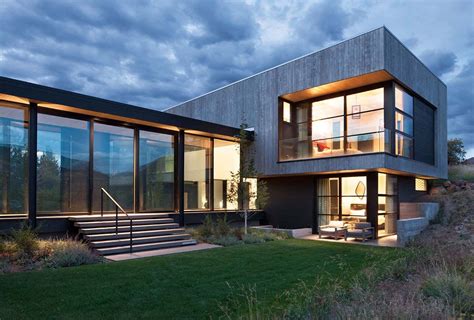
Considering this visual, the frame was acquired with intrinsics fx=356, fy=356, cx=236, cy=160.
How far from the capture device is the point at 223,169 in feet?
52.1

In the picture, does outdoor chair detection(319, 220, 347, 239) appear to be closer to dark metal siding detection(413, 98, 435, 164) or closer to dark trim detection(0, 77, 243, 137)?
dark metal siding detection(413, 98, 435, 164)

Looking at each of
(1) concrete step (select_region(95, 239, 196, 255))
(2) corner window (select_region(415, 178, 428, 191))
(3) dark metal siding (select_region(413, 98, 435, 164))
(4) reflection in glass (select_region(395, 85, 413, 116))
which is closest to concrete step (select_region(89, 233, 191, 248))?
(1) concrete step (select_region(95, 239, 196, 255))

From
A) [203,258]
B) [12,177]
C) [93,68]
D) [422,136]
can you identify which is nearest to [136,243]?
[203,258]

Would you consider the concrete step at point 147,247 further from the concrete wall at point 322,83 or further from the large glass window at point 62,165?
the concrete wall at point 322,83

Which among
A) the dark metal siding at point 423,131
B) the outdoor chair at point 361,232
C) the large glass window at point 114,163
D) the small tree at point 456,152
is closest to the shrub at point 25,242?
the large glass window at point 114,163

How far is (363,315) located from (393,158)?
10.5 metres

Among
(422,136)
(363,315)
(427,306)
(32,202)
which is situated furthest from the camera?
(422,136)

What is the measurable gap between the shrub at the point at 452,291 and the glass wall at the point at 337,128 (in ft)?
26.1

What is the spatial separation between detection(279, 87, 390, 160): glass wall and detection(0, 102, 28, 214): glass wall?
972 centimetres

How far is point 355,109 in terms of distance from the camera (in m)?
14.4

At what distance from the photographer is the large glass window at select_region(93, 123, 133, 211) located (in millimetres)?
11555

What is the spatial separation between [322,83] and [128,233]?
918 cm

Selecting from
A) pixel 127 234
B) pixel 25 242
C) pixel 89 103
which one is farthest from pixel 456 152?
pixel 25 242

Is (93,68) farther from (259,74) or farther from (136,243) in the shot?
(136,243)
